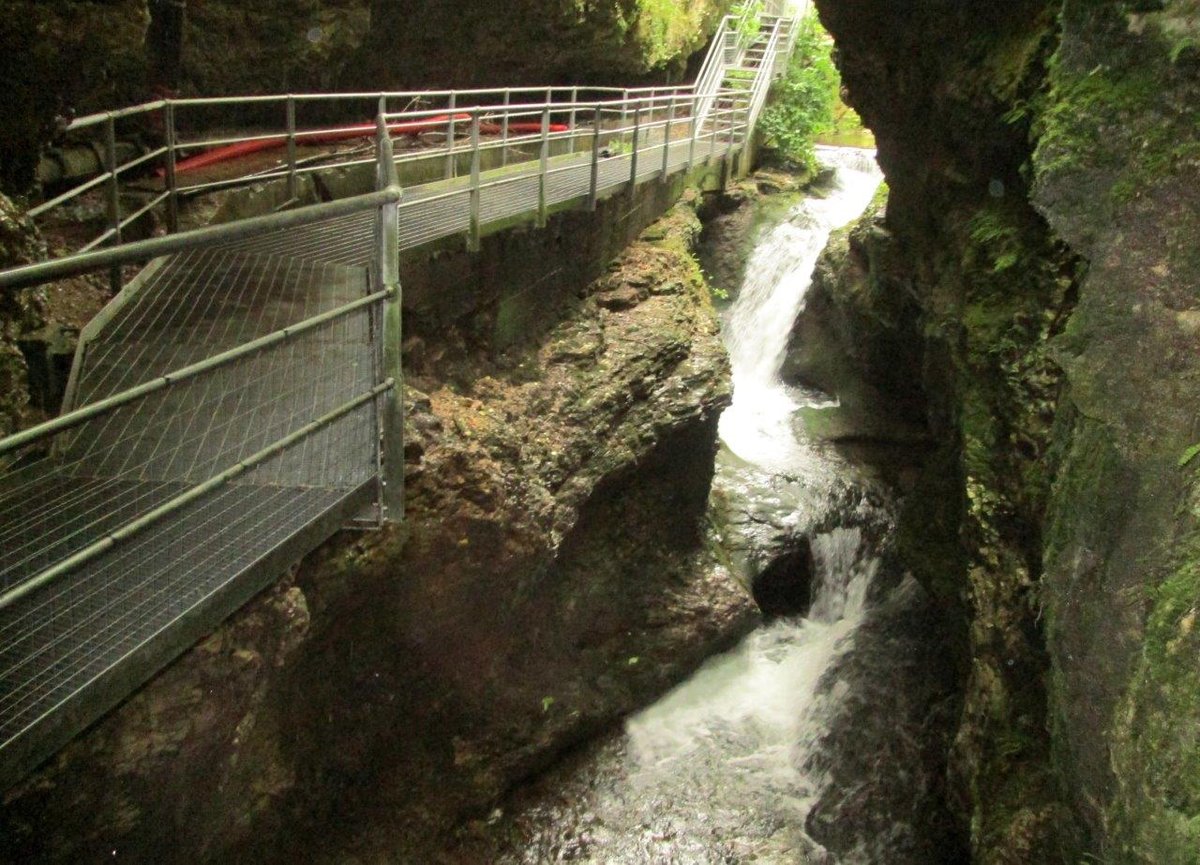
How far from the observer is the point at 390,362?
366cm

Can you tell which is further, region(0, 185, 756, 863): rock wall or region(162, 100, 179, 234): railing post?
region(162, 100, 179, 234): railing post

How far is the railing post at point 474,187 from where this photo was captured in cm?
639

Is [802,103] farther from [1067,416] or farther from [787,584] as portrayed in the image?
[1067,416]

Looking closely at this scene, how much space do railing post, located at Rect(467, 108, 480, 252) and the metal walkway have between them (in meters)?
1.16

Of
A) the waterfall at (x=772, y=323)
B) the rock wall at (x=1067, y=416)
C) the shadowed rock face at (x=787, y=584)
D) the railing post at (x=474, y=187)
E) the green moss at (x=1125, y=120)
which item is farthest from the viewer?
the waterfall at (x=772, y=323)

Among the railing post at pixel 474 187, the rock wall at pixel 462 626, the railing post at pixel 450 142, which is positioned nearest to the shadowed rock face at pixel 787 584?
the rock wall at pixel 462 626

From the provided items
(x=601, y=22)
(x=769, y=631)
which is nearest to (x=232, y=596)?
(x=769, y=631)

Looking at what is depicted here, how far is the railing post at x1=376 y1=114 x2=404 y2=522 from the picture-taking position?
11.5ft

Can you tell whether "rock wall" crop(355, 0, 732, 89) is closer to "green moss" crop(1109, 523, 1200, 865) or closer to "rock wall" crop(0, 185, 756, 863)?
"rock wall" crop(0, 185, 756, 863)

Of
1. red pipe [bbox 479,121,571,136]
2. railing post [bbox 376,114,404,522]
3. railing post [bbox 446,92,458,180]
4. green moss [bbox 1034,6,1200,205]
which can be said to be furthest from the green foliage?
railing post [bbox 376,114,404,522]

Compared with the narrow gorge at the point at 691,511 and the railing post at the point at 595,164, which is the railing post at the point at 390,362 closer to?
the narrow gorge at the point at 691,511

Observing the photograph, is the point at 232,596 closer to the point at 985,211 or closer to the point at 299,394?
the point at 299,394

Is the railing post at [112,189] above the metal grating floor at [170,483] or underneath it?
above

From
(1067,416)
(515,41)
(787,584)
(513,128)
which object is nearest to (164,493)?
(1067,416)
